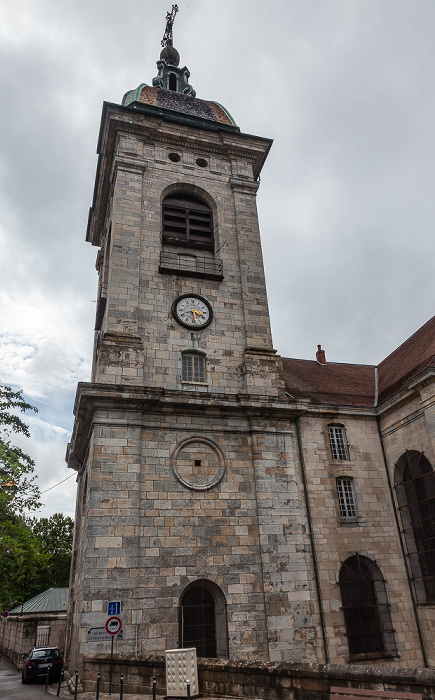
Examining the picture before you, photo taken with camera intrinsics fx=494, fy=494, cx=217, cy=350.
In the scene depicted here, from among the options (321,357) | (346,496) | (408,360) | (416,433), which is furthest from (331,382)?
(346,496)

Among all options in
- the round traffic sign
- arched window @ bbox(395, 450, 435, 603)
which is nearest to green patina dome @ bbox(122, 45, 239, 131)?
arched window @ bbox(395, 450, 435, 603)

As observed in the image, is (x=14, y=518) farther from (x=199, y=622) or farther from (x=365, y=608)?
(x=365, y=608)

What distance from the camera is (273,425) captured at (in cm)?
1655

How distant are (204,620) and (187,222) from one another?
14.5m

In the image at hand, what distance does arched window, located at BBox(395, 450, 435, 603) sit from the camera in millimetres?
15695

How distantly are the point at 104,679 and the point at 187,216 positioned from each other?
16184 mm

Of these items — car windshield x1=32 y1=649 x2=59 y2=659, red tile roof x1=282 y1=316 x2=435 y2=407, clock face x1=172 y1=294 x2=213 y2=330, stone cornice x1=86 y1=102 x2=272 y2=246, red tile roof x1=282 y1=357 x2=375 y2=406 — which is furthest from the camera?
stone cornice x1=86 y1=102 x2=272 y2=246

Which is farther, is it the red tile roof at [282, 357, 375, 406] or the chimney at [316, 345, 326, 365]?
the chimney at [316, 345, 326, 365]

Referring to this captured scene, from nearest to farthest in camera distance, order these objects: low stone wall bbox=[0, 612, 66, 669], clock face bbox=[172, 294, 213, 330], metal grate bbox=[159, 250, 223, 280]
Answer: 1. clock face bbox=[172, 294, 213, 330]
2. metal grate bbox=[159, 250, 223, 280]
3. low stone wall bbox=[0, 612, 66, 669]

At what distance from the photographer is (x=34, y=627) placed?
24.8 m

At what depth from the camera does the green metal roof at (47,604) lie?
1237 inches

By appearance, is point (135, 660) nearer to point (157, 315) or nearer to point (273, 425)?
point (273, 425)

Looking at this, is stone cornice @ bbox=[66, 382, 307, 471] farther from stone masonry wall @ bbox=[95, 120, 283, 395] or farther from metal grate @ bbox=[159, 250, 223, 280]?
metal grate @ bbox=[159, 250, 223, 280]

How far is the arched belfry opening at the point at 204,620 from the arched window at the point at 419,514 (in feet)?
21.9
